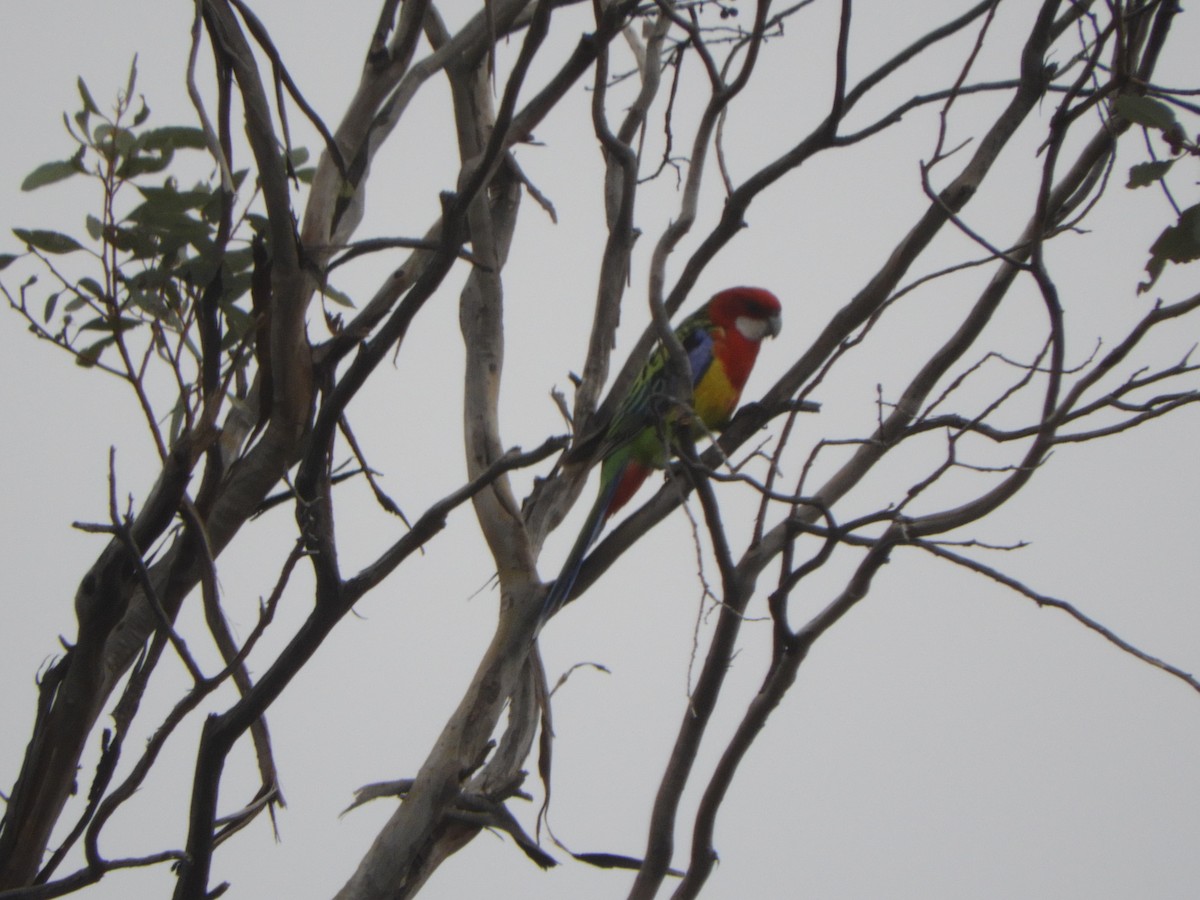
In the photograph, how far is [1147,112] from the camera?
1755 millimetres

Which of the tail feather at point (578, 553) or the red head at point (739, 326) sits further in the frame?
the red head at point (739, 326)

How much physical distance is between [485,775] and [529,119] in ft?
5.09

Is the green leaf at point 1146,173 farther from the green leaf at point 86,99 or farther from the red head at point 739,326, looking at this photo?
the red head at point 739,326

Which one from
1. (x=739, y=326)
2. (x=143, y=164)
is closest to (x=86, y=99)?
(x=143, y=164)

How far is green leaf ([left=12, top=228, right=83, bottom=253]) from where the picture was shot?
207 cm

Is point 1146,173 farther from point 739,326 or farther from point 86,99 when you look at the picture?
point 739,326

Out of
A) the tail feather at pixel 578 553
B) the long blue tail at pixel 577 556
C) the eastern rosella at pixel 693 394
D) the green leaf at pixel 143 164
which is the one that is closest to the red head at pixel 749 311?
the eastern rosella at pixel 693 394

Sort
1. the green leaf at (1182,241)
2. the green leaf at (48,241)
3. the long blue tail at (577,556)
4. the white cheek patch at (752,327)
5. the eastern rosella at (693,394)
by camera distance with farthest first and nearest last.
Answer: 1. the white cheek patch at (752,327)
2. the eastern rosella at (693,394)
3. the long blue tail at (577,556)
4. the green leaf at (48,241)
5. the green leaf at (1182,241)

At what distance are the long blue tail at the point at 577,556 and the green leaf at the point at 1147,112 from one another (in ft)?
5.05

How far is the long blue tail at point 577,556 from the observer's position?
2.60m

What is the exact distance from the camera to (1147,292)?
2.00 metres

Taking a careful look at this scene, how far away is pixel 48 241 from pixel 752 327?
10.0 feet

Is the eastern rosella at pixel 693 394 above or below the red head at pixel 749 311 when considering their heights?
below

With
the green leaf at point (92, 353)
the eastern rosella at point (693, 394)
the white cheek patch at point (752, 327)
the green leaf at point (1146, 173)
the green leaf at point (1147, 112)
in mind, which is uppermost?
the white cheek patch at point (752, 327)
